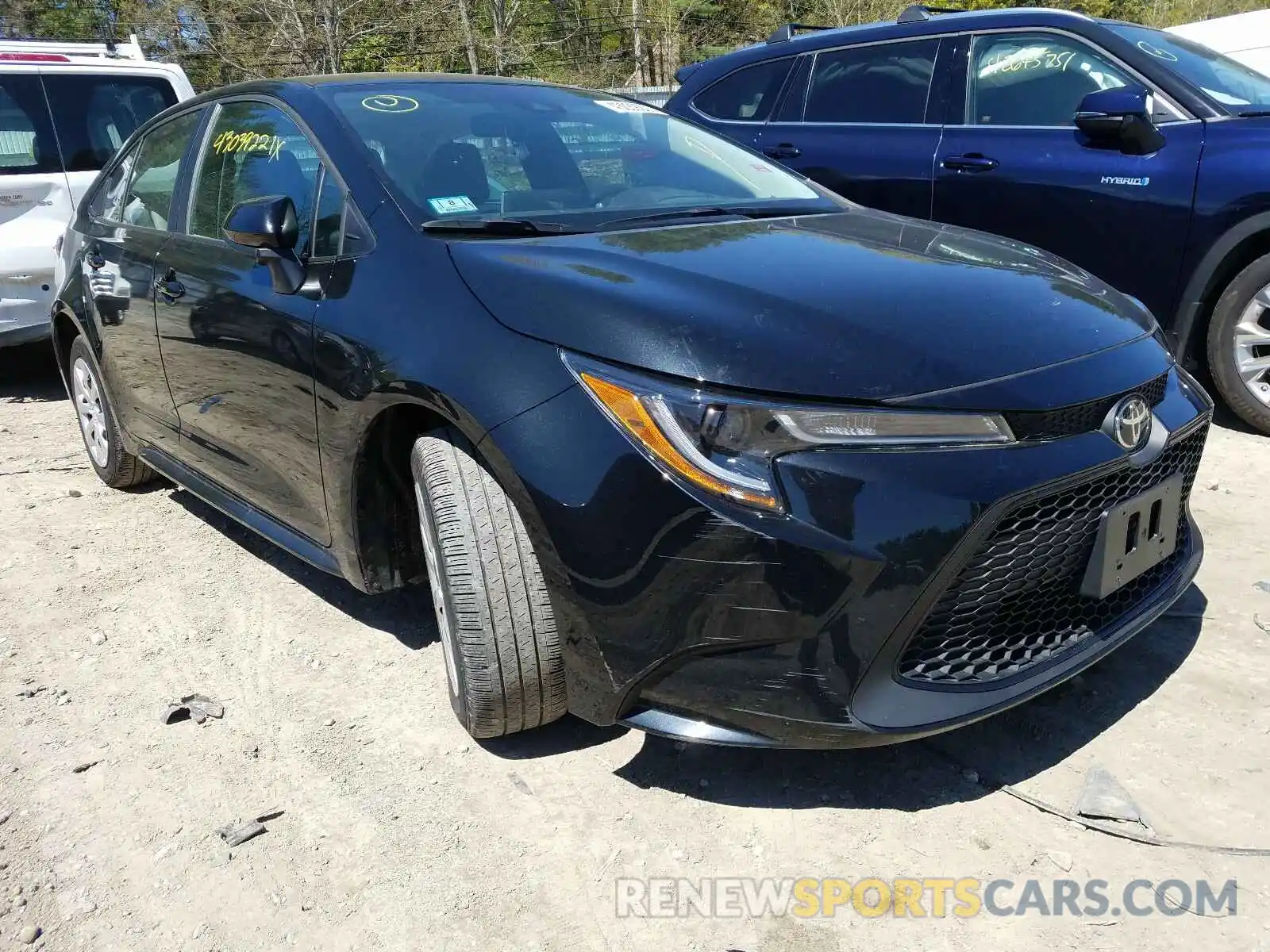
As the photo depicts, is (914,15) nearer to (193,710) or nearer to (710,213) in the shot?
(710,213)

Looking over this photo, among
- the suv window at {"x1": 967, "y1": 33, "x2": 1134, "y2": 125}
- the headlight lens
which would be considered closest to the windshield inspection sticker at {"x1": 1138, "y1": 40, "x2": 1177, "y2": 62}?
the suv window at {"x1": 967, "y1": 33, "x2": 1134, "y2": 125}

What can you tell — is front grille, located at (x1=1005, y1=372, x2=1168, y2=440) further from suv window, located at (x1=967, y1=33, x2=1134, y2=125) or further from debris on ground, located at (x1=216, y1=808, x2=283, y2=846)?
suv window, located at (x1=967, y1=33, x2=1134, y2=125)

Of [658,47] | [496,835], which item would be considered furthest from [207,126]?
[658,47]

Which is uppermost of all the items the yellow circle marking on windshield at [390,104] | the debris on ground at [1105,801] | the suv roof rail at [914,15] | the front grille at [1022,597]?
the suv roof rail at [914,15]

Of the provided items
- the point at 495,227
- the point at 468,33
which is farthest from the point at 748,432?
the point at 468,33

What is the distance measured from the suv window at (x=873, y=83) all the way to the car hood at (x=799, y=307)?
9.11ft

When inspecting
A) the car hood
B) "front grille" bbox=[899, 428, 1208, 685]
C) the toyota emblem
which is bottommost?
"front grille" bbox=[899, 428, 1208, 685]

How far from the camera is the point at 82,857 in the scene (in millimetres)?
2193

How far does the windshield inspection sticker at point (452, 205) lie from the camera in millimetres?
2545

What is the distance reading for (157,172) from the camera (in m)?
3.71

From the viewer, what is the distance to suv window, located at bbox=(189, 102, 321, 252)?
2789mm

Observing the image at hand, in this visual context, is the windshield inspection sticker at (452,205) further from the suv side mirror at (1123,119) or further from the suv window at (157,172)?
the suv side mirror at (1123,119)

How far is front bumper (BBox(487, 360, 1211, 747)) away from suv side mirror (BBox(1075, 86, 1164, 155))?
8.66ft

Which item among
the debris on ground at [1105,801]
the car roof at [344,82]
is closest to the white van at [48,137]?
the car roof at [344,82]
